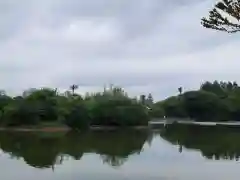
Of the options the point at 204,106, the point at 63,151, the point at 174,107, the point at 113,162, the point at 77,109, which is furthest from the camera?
the point at 174,107

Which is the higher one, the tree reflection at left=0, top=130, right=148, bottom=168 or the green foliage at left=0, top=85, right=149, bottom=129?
the green foliage at left=0, top=85, right=149, bottom=129

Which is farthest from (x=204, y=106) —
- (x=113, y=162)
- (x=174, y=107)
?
(x=113, y=162)

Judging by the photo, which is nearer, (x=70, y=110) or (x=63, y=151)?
(x=63, y=151)

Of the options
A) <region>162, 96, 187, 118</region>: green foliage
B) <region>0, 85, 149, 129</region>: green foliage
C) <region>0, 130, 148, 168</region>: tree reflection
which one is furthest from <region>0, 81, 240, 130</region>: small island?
<region>0, 130, 148, 168</region>: tree reflection

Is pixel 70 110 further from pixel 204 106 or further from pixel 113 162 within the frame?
pixel 113 162

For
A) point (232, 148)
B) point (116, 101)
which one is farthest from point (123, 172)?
point (116, 101)

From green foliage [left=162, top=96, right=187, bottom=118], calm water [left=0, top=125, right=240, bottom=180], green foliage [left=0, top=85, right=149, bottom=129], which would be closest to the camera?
calm water [left=0, top=125, right=240, bottom=180]

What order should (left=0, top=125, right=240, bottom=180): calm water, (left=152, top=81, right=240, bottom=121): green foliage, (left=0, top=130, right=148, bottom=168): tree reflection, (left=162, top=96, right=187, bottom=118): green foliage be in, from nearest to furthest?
(left=0, top=125, right=240, bottom=180): calm water, (left=0, top=130, right=148, bottom=168): tree reflection, (left=152, top=81, right=240, bottom=121): green foliage, (left=162, top=96, right=187, bottom=118): green foliage

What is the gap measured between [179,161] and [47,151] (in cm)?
708

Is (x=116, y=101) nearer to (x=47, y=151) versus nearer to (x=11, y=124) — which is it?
(x=11, y=124)

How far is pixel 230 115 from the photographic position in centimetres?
6091

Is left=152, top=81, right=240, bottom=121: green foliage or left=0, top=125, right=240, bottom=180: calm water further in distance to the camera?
left=152, top=81, right=240, bottom=121: green foliage

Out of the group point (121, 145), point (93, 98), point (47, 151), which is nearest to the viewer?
point (47, 151)

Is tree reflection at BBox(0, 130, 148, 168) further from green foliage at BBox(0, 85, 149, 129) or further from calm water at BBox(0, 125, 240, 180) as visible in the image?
green foliage at BBox(0, 85, 149, 129)
